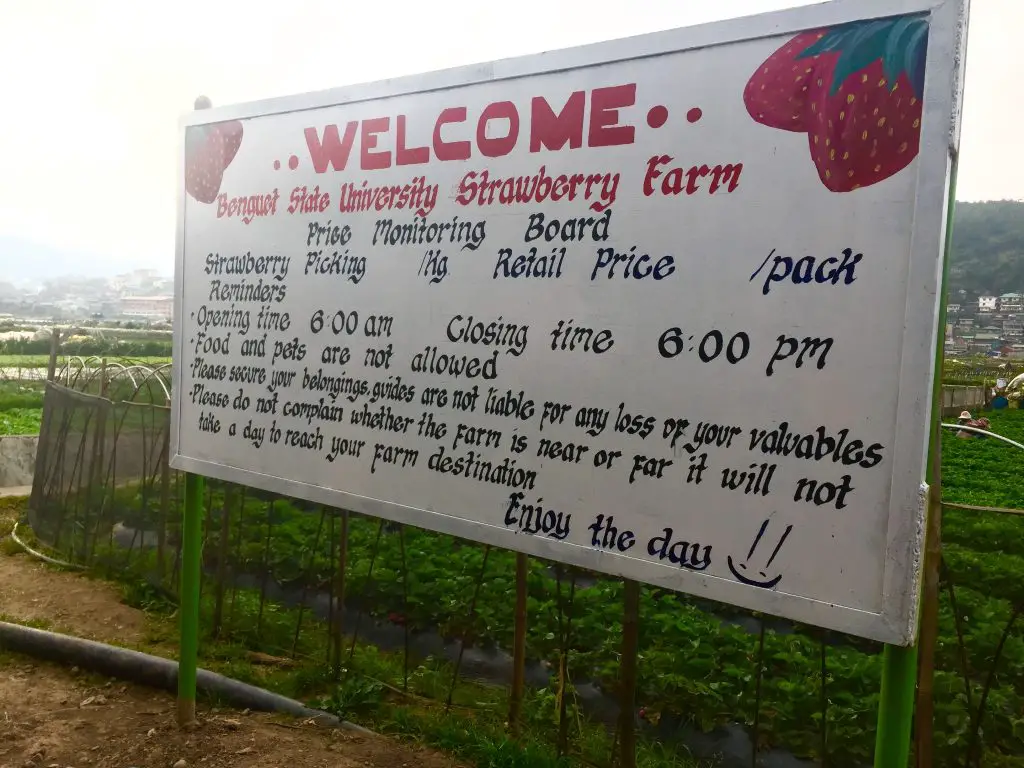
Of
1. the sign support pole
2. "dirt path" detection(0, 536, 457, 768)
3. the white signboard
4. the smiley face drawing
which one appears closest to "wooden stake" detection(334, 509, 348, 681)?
"dirt path" detection(0, 536, 457, 768)

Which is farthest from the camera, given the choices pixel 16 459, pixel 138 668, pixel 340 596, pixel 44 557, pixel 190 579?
pixel 16 459

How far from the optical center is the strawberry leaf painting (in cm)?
162

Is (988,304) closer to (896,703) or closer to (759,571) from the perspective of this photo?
(896,703)

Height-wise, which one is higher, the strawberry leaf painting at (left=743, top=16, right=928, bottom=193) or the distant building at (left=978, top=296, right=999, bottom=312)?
the distant building at (left=978, top=296, right=999, bottom=312)

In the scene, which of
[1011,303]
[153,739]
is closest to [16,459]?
[153,739]

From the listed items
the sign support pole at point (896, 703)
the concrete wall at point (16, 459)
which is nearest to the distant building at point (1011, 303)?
the concrete wall at point (16, 459)

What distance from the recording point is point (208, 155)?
3.22 m

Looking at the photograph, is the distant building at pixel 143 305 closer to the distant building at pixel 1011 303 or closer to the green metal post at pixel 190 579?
the green metal post at pixel 190 579

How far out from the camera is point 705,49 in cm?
191

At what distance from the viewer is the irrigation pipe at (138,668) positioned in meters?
3.83

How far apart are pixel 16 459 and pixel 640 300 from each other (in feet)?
34.6

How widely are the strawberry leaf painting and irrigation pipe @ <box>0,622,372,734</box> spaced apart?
311 centimetres

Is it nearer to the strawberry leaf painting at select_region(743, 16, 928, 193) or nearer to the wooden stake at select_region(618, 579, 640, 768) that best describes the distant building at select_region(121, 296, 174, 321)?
the wooden stake at select_region(618, 579, 640, 768)

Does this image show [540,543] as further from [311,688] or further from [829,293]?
[311,688]
